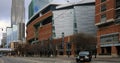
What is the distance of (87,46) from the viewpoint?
10362 centimetres

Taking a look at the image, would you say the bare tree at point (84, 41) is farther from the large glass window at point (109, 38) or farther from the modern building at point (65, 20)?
the modern building at point (65, 20)

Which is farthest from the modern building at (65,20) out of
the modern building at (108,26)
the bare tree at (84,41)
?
the bare tree at (84,41)

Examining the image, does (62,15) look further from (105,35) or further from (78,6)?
(105,35)

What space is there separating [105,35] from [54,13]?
187 ft

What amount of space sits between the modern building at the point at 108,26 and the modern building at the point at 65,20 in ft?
28.7

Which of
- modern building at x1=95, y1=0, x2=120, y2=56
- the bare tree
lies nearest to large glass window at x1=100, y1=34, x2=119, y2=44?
modern building at x1=95, y1=0, x2=120, y2=56

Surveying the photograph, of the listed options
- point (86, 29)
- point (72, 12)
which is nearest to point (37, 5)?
point (72, 12)

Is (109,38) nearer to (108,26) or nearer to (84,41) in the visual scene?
(108,26)

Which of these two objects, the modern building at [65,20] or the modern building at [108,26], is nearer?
the modern building at [108,26]

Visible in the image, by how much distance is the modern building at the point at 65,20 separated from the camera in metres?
135

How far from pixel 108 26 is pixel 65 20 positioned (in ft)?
159

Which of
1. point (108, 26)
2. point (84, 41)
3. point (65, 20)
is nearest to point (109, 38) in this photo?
point (108, 26)

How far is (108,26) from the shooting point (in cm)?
10244

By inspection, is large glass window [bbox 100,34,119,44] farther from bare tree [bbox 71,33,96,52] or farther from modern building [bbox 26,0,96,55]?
modern building [bbox 26,0,96,55]
